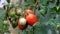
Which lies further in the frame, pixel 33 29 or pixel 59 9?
pixel 33 29

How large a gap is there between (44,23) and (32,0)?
15 cm

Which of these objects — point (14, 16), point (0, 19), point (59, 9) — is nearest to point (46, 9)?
point (59, 9)

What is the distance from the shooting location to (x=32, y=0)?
3.21ft

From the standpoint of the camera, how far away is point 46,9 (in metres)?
0.91

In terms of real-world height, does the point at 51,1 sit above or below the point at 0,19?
above

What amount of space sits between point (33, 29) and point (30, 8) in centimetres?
12

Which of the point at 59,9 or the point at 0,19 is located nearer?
the point at 59,9

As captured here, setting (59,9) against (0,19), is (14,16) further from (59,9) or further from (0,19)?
(59,9)

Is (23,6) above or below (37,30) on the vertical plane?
above

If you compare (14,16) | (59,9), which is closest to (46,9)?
(59,9)

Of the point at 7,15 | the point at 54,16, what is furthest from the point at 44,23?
the point at 7,15

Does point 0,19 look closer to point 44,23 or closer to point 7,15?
point 7,15

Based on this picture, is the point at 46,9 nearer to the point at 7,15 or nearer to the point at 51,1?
the point at 51,1

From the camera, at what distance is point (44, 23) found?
0.94 metres
